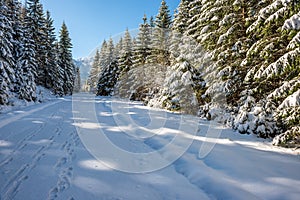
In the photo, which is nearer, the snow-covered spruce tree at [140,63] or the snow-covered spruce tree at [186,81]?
the snow-covered spruce tree at [186,81]

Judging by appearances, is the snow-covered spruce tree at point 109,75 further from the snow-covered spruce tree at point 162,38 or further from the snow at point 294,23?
the snow at point 294,23

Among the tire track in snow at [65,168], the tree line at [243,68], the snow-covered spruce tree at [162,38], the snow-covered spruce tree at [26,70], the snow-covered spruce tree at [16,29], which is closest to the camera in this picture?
the tire track in snow at [65,168]

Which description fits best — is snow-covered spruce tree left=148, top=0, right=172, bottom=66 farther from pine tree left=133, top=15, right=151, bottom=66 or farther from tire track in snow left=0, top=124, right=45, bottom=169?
tire track in snow left=0, top=124, right=45, bottom=169

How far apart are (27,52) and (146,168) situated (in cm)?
2186

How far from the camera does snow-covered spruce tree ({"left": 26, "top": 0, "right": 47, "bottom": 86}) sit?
85.7 ft

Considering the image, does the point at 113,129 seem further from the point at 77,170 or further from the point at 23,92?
the point at 23,92

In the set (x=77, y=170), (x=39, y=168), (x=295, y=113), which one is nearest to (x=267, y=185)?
(x=295, y=113)

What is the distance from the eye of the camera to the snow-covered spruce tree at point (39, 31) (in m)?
26.1

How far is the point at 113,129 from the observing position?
8.88 meters

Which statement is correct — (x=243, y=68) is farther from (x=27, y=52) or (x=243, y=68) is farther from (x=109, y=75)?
(x=109, y=75)

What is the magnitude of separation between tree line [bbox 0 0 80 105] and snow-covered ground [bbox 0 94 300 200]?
1076 centimetres

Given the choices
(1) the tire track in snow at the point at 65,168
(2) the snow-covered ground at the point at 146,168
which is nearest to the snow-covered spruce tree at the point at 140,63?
(2) the snow-covered ground at the point at 146,168

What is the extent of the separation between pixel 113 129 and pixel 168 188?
538cm

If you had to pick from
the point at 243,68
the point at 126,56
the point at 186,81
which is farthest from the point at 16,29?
the point at 243,68
